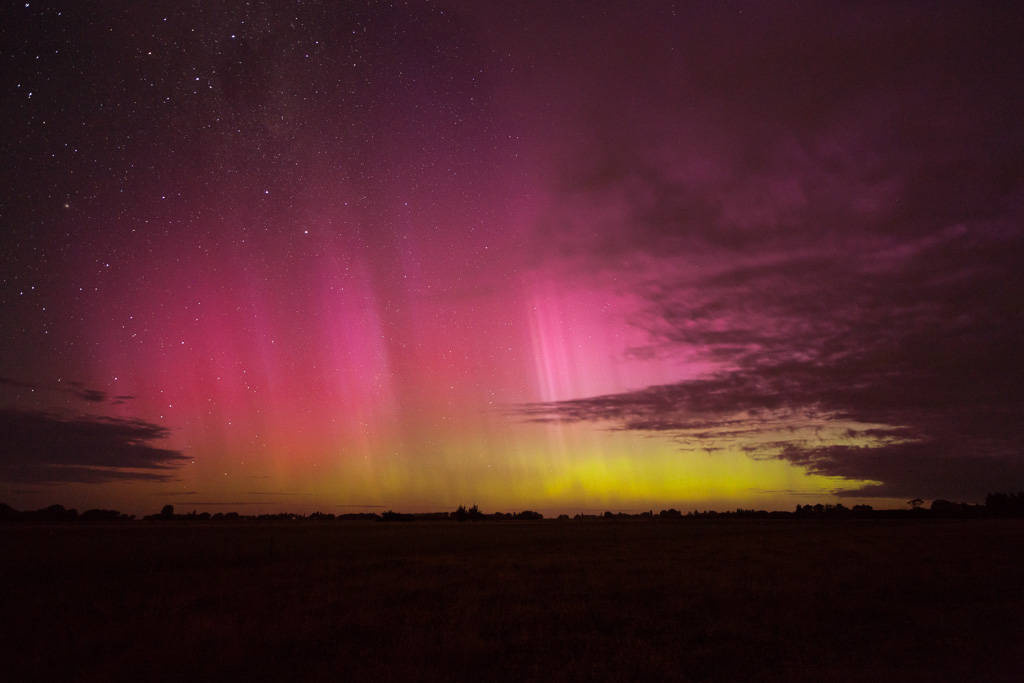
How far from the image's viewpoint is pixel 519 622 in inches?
644

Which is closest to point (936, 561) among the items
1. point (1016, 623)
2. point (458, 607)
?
point (1016, 623)

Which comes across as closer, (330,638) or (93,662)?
(93,662)

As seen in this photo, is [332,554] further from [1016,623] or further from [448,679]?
[1016,623]

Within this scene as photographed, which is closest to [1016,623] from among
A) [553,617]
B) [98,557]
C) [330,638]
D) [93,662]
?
[553,617]

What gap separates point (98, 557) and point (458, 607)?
28085mm

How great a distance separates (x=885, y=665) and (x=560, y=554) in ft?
84.5

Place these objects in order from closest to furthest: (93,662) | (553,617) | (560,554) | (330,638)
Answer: (93,662) < (330,638) < (553,617) < (560,554)

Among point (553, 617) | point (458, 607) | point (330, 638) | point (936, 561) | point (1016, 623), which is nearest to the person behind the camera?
point (330, 638)

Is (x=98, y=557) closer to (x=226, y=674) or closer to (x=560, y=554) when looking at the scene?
(x=560, y=554)

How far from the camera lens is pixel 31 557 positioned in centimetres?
3372

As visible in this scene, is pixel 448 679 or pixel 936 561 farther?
pixel 936 561

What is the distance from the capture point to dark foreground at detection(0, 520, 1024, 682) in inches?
475

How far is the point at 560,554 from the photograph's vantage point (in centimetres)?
3659

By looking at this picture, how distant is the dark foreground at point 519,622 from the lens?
39.5 feet
